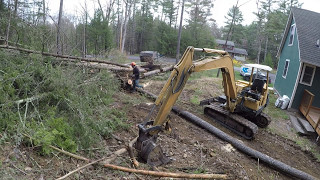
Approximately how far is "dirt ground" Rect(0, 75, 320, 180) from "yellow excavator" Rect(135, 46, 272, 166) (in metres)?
0.31

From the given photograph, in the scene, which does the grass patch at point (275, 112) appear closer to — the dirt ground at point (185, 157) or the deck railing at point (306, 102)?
the deck railing at point (306, 102)

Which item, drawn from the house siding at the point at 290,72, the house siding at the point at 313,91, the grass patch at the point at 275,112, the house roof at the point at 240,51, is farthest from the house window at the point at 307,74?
the house roof at the point at 240,51

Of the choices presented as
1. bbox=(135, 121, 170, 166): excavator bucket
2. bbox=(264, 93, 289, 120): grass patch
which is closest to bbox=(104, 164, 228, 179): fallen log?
bbox=(135, 121, 170, 166): excavator bucket

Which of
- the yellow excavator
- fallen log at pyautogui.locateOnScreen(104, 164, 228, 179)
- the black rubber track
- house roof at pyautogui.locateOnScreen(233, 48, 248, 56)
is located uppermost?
house roof at pyautogui.locateOnScreen(233, 48, 248, 56)

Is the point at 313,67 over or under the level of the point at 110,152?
over

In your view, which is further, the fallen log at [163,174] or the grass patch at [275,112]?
the grass patch at [275,112]

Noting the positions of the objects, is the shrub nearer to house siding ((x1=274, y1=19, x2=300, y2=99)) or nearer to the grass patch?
the grass patch

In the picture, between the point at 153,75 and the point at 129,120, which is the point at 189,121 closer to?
the point at 129,120

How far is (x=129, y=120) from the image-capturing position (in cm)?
702

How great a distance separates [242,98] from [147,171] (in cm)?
546

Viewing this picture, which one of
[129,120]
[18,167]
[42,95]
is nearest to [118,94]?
[129,120]

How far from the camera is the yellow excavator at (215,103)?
15.4 feet

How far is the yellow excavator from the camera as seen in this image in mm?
4684

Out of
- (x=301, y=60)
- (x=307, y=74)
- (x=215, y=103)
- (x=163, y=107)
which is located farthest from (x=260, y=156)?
(x=307, y=74)
